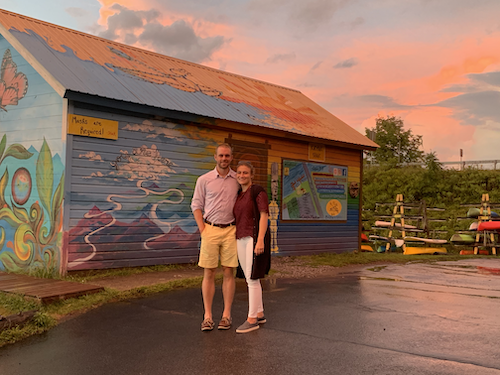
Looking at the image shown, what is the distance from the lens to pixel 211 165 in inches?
478

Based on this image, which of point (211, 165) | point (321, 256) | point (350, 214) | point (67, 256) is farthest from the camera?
point (350, 214)

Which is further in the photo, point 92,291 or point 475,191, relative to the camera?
point 475,191

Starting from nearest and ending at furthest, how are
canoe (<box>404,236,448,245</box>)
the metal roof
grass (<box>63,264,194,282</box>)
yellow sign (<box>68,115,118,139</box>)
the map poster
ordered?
1. grass (<box>63,264,194,282</box>)
2. yellow sign (<box>68,115,118,139</box>)
3. the metal roof
4. the map poster
5. canoe (<box>404,236,448,245</box>)

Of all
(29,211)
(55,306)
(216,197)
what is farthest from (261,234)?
(29,211)

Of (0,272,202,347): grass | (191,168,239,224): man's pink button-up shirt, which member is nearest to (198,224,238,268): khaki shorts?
(191,168,239,224): man's pink button-up shirt

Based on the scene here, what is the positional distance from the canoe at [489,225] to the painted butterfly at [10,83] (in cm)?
1670

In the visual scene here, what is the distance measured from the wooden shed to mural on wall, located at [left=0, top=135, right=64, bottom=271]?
0.02 meters

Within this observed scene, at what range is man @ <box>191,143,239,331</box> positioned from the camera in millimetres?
5809

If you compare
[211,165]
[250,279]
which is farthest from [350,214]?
[250,279]

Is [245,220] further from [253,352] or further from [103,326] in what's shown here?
[103,326]

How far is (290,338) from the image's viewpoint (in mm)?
5516

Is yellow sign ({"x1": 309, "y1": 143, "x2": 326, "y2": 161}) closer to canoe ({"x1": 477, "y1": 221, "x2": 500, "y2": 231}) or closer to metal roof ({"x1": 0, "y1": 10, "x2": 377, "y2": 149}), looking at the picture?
metal roof ({"x1": 0, "y1": 10, "x2": 377, "y2": 149})

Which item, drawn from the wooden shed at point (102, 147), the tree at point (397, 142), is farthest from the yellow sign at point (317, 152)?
the tree at point (397, 142)

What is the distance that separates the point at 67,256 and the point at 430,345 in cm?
670
